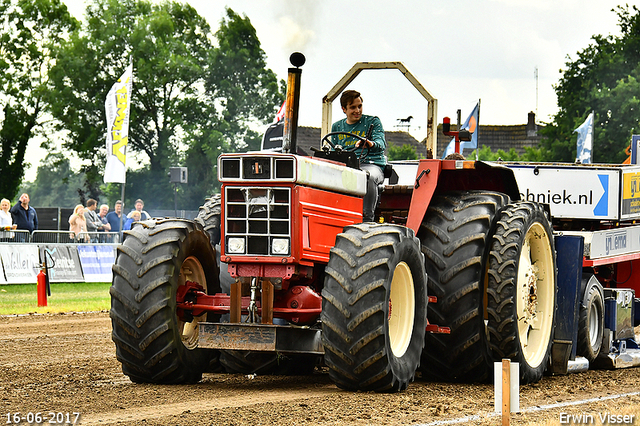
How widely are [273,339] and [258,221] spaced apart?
0.90m

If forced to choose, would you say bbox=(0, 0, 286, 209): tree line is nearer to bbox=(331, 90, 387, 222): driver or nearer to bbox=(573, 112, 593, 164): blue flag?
bbox=(573, 112, 593, 164): blue flag

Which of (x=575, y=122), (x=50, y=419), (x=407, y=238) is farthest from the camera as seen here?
(x=575, y=122)

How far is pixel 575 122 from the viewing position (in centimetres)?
4831

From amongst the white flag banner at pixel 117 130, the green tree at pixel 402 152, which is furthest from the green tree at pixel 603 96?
the white flag banner at pixel 117 130

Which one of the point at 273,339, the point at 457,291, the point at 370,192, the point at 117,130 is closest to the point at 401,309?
the point at 457,291

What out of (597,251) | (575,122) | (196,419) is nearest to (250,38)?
(575,122)

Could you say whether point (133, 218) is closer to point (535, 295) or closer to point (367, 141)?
point (535, 295)

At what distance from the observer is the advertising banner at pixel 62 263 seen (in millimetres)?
20703

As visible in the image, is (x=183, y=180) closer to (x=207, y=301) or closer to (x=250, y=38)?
(x=207, y=301)

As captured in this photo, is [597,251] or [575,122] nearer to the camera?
[597,251]

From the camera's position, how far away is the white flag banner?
2436 cm

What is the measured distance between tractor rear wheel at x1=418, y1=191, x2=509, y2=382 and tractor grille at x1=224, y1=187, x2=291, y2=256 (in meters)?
1.45

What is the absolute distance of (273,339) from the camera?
732cm

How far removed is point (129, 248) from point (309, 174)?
1504 millimetres
